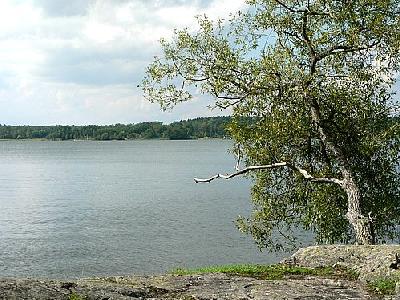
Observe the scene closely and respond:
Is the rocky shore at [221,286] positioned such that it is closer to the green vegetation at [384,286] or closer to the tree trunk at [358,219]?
the green vegetation at [384,286]

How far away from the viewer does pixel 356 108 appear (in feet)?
63.5

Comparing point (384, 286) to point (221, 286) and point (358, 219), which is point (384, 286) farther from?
point (358, 219)

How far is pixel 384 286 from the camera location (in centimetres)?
1033

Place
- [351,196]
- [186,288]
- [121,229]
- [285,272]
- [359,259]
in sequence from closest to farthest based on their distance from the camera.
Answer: [186,288], [285,272], [359,259], [351,196], [121,229]

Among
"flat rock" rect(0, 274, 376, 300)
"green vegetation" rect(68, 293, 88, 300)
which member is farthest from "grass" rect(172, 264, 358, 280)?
"green vegetation" rect(68, 293, 88, 300)

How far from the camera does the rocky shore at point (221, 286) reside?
8594mm

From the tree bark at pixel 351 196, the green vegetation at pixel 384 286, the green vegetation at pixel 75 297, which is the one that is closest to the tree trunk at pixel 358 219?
the tree bark at pixel 351 196

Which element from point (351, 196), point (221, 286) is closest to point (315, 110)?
point (351, 196)

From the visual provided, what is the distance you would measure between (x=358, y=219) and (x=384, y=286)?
6.86m

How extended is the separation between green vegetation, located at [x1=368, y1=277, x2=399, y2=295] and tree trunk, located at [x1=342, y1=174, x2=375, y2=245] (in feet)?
19.9

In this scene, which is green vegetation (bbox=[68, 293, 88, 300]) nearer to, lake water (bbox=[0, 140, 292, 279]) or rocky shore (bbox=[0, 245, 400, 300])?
rocky shore (bbox=[0, 245, 400, 300])

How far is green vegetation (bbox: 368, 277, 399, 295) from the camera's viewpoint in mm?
10083

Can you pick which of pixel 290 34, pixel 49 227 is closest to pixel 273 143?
pixel 290 34

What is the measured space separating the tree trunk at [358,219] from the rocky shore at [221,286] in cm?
435
